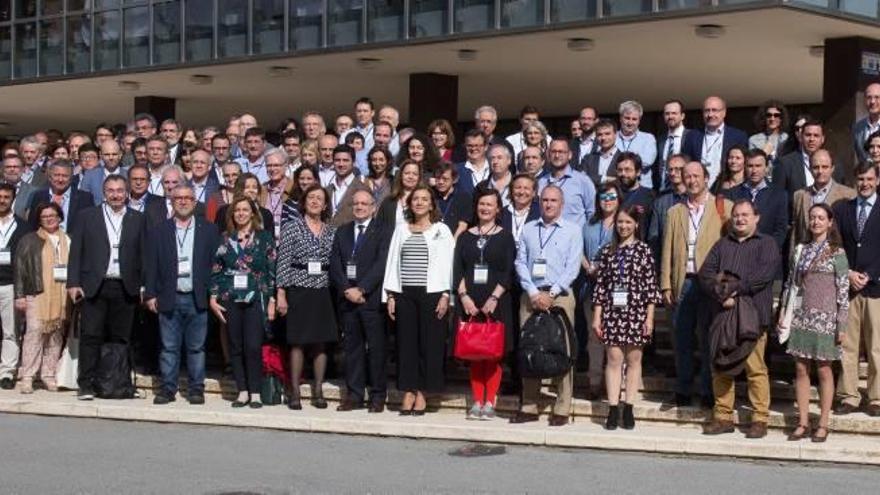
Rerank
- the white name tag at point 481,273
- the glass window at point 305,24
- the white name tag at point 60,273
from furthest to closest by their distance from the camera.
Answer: the glass window at point 305,24 < the white name tag at point 60,273 < the white name tag at point 481,273

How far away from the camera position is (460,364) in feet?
43.4

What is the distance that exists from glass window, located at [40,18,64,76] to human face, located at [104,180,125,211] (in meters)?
13.8

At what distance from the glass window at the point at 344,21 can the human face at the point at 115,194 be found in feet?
28.9

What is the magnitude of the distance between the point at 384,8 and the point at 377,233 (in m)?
9.48

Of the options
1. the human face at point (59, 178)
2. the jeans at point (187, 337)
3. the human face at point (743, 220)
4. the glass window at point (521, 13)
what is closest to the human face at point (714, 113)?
the human face at point (743, 220)

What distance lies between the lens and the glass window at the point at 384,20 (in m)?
20.9

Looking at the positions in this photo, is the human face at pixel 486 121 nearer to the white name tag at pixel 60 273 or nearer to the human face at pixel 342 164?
the human face at pixel 342 164

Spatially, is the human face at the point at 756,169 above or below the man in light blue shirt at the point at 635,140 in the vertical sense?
below

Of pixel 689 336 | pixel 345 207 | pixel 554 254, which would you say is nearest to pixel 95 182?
pixel 345 207

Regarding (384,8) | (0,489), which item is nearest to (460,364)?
(0,489)

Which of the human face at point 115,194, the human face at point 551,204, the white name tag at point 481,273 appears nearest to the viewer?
the human face at point 551,204

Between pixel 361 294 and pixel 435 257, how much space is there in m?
0.77

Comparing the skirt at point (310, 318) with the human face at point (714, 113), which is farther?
the human face at point (714, 113)

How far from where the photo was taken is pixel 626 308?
36.2ft
